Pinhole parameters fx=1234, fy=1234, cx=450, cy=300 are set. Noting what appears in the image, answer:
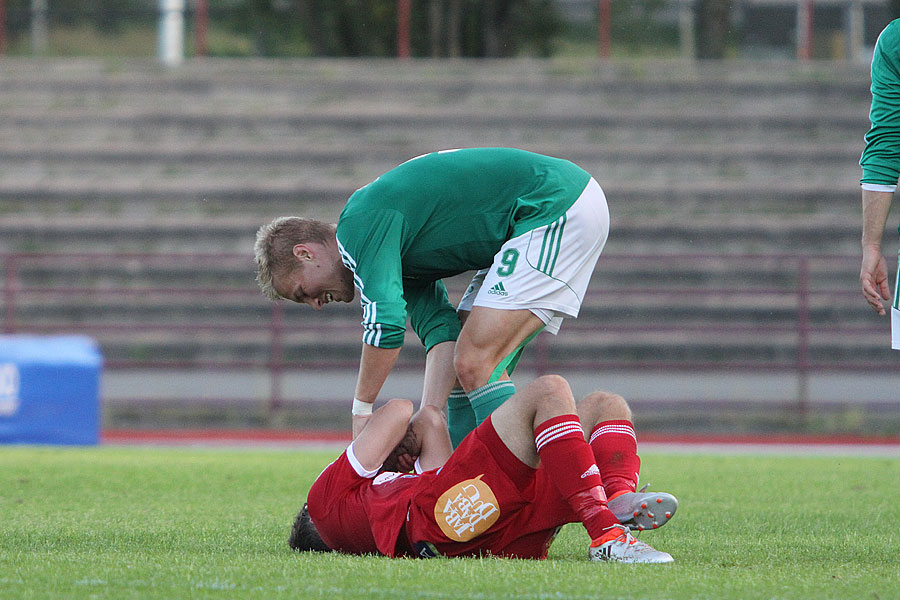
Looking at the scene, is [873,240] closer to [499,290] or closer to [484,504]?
[499,290]

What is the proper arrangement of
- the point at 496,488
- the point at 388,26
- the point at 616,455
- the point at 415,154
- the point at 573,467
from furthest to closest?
1. the point at 388,26
2. the point at 415,154
3. the point at 616,455
4. the point at 496,488
5. the point at 573,467

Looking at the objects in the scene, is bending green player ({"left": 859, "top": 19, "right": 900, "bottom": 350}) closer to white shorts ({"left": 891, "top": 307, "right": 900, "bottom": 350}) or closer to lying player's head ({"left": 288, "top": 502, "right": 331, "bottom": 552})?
white shorts ({"left": 891, "top": 307, "right": 900, "bottom": 350})

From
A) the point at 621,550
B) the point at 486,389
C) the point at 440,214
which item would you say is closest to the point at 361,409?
the point at 486,389

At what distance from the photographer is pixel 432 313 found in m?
4.89

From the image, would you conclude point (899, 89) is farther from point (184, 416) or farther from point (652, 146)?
point (652, 146)

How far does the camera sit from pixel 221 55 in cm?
1870

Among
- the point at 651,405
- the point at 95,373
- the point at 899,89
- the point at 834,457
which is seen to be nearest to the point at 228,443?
the point at 95,373

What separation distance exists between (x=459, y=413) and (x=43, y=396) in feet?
20.4

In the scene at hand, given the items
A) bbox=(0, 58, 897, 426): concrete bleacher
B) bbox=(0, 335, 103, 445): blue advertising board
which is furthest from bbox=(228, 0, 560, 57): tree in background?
bbox=(0, 335, 103, 445): blue advertising board

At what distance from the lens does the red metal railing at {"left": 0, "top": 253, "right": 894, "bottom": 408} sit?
41.3 feet

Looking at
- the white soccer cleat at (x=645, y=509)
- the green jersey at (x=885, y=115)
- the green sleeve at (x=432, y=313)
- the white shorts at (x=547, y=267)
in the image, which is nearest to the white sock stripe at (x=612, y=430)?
the white soccer cleat at (x=645, y=509)

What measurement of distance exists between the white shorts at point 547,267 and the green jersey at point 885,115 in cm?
95

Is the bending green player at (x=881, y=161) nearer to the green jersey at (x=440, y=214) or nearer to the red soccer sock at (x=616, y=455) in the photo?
the red soccer sock at (x=616, y=455)

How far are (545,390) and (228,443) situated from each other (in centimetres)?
781
